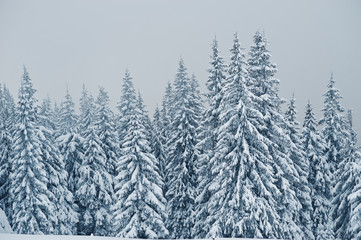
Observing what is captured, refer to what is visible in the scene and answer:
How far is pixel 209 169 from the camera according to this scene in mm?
22906

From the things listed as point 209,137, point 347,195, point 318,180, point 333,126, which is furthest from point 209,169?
point 333,126

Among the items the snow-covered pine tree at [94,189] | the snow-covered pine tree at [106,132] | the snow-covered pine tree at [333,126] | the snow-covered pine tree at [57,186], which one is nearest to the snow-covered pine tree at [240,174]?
the snow-covered pine tree at [333,126]

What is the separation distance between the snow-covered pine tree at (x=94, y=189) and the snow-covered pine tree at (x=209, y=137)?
1109 cm

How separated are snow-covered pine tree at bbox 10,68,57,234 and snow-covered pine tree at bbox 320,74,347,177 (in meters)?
25.7

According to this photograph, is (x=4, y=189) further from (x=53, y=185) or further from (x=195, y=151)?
(x=195, y=151)

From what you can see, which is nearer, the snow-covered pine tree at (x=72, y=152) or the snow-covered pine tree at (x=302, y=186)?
the snow-covered pine tree at (x=302, y=186)

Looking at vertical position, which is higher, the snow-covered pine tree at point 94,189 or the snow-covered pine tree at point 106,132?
the snow-covered pine tree at point 106,132

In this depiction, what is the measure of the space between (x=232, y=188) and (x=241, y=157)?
6.87 feet

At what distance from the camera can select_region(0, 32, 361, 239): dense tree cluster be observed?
19219 millimetres

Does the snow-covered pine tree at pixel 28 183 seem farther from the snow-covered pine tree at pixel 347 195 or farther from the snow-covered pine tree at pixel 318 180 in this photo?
the snow-covered pine tree at pixel 318 180

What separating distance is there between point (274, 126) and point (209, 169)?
5846mm

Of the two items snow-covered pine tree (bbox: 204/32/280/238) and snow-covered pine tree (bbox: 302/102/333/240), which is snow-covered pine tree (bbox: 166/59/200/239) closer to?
snow-covered pine tree (bbox: 204/32/280/238)

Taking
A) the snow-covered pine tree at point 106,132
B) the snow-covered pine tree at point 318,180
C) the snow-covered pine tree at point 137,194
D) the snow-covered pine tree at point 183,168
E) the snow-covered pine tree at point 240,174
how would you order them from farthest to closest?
the snow-covered pine tree at point 106,132, the snow-covered pine tree at point 183,168, the snow-covered pine tree at point 318,180, the snow-covered pine tree at point 137,194, the snow-covered pine tree at point 240,174

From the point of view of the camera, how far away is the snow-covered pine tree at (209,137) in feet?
74.4
